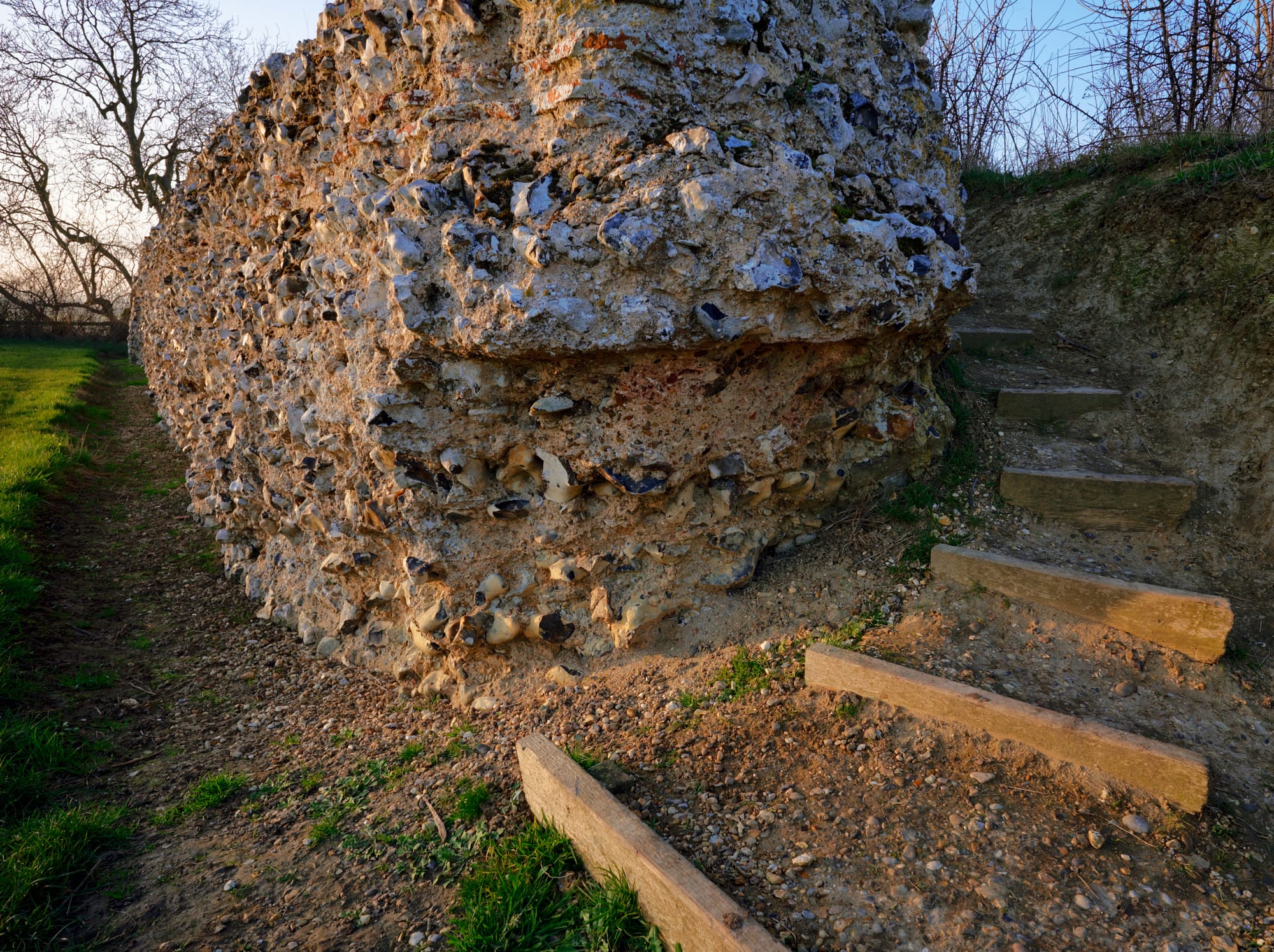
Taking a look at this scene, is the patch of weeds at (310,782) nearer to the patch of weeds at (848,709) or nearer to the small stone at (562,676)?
the small stone at (562,676)

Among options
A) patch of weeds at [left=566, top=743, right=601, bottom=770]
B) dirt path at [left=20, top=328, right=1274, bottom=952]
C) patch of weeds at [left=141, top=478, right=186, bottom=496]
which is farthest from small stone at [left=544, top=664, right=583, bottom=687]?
patch of weeds at [left=141, top=478, right=186, bottom=496]

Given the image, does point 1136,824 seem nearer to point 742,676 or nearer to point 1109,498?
point 742,676

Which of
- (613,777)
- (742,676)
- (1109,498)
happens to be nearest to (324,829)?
(613,777)

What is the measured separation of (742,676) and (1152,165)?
550 cm

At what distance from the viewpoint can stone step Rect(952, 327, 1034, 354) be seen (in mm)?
4773

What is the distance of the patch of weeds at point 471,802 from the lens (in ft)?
8.07

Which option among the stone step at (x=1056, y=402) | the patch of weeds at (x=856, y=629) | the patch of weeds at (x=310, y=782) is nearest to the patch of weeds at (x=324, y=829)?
the patch of weeds at (x=310, y=782)

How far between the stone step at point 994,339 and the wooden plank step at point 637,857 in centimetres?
408

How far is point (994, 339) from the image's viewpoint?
480 cm

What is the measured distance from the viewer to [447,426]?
120 inches

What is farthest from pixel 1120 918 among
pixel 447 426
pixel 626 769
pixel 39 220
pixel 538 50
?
pixel 39 220

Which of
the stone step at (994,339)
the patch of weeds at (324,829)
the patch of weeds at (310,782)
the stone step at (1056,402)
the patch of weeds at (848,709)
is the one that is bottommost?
the patch of weeds at (310,782)

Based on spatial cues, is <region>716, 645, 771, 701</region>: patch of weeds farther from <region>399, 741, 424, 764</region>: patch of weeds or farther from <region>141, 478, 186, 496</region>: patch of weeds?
<region>141, 478, 186, 496</region>: patch of weeds

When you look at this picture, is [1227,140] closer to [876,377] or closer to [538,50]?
[876,377]
